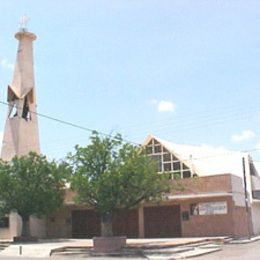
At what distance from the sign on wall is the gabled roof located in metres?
8.53

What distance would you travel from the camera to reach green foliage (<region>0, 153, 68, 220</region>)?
3731 centimetres

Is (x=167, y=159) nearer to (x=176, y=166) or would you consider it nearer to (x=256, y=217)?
(x=176, y=166)

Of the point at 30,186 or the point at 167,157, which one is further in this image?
the point at 167,157

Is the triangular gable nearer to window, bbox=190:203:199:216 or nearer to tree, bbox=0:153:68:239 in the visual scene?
window, bbox=190:203:199:216

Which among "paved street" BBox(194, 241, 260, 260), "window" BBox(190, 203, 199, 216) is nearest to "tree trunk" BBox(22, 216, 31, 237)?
"window" BBox(190, 203, 199, 216)

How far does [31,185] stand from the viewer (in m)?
37.7

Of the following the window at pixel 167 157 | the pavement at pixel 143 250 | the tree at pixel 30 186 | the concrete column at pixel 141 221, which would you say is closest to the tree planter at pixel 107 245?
the pavement at pixel 143 250

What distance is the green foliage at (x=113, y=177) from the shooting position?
96.3ft

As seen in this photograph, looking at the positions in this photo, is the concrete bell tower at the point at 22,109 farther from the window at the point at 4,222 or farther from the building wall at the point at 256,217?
the building wall at the point at 256,217

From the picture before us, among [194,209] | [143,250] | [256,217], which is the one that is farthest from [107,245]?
[256,217]

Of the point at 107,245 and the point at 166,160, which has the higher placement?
the point at 166,160

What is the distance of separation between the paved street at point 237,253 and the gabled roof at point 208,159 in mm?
15853

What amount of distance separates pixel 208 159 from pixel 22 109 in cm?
1668

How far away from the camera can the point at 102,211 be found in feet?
98.9
